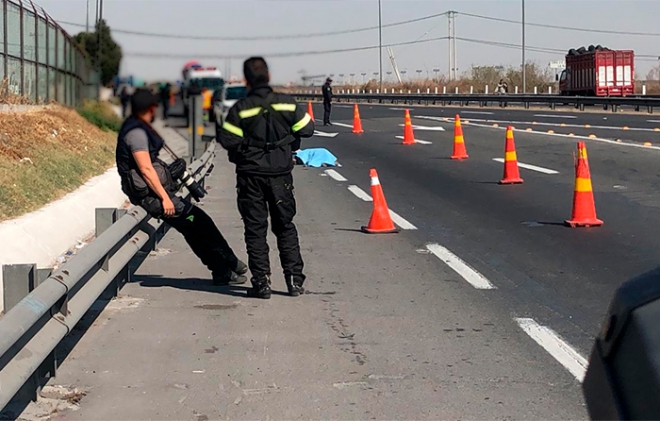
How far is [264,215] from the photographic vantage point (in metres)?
8.30

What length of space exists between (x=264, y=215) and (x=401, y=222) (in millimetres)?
4807

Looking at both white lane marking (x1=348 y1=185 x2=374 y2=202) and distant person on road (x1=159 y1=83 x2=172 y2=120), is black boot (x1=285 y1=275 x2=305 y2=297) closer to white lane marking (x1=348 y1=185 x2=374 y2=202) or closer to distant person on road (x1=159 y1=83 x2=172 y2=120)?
distant person on road (x1=159 y1=83 x2=172 y2=120)

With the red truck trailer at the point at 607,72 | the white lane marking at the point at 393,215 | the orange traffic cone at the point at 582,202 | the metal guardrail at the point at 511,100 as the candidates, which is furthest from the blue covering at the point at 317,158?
the red truck trailer at the point at 607,72

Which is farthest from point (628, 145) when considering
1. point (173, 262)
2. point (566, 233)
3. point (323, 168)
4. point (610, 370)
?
point (610, 370)

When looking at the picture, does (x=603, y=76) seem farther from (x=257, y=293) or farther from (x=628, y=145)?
(x=257, y=293)

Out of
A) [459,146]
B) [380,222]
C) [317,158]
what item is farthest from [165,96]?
[459,146]

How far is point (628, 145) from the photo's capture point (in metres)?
23.3

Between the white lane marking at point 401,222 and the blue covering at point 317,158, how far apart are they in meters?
8.29

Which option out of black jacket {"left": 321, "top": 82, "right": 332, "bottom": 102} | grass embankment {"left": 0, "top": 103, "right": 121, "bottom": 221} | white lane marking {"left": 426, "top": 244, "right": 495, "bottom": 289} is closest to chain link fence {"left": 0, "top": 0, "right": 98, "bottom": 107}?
grass embankment {"left": 0, "top": 103, "right": 121, "bottom": 221}

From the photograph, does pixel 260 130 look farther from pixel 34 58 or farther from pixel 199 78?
pixel 34 58

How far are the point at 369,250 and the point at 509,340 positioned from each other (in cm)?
412

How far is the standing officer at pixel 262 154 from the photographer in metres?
8.08

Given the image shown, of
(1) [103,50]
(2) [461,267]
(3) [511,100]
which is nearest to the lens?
(2) [461,267]

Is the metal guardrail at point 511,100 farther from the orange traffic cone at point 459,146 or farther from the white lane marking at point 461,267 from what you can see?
the white lane marking at point 461,267
